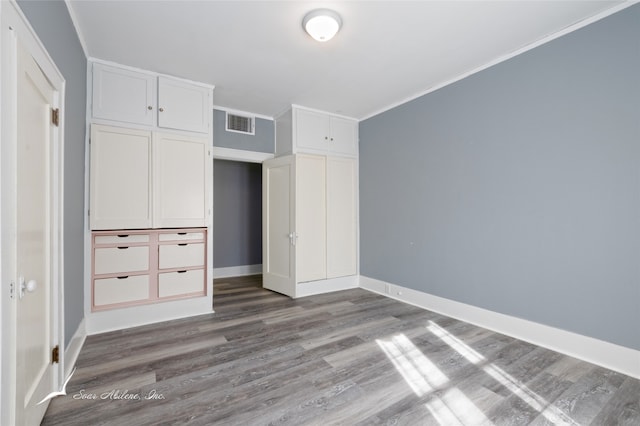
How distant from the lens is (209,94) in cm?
349

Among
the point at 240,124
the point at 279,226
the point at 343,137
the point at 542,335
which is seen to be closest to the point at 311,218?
the point at 279,226

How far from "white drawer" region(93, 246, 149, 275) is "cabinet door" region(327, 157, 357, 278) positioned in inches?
98.2

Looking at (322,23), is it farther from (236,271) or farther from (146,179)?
(236,271)

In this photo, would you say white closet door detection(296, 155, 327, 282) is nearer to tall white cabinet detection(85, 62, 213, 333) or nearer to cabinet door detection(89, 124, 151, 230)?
tall white cabinet detection(85, 62, 213, 333)

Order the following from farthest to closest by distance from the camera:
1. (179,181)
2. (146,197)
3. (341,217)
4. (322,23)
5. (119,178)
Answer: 1. (341,217)
2. (179,181)
3. (146,197)
4. (119,178)
5. (322,23)

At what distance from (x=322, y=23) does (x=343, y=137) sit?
2.41 m

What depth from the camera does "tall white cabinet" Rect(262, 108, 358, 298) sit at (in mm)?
4160

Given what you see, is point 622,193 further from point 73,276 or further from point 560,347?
point 73,276

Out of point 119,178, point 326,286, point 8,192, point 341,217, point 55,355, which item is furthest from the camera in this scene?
point 341,217

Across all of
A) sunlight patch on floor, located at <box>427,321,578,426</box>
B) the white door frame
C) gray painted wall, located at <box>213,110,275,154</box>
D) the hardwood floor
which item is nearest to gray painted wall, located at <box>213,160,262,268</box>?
gray painted wall, located at <box>213,110,275,154</box>

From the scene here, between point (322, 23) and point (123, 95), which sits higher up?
point (322, 23)

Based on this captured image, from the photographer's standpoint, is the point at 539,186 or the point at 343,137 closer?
the point at 539,186

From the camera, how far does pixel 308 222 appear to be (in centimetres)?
425

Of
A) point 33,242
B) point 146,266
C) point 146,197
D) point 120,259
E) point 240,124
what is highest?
point 240,124
